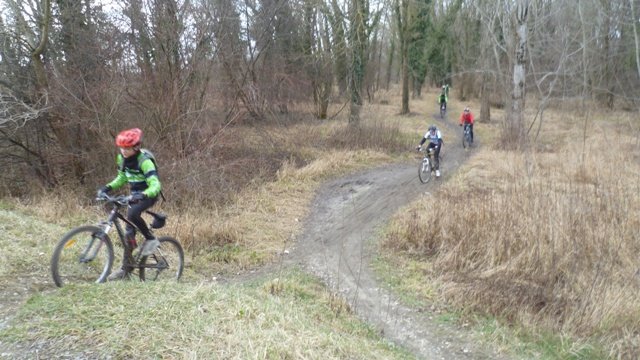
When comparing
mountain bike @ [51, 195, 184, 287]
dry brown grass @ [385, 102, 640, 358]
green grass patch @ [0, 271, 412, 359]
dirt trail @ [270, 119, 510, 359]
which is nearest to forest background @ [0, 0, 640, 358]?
dry brown grass @ [385, 102, 640, 358]

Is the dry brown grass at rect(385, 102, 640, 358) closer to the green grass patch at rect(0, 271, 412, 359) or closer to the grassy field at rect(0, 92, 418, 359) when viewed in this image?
the grassy field at rect(0, 92, 418, 359)

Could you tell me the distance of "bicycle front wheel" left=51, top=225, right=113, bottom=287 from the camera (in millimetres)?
4453

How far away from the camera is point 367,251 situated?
7781 millimetres

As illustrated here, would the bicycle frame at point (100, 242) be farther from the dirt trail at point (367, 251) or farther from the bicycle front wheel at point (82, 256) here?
the dirt trail at point (367, 251)

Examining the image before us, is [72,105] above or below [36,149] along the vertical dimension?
above

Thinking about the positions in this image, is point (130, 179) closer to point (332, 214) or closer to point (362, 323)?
point (362, 323)

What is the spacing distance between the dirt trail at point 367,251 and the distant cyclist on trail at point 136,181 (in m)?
2.90

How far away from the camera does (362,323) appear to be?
17.7ft


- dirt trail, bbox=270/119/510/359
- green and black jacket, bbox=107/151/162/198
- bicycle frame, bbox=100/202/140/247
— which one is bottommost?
dirt trail, bbox=270/119/510/359

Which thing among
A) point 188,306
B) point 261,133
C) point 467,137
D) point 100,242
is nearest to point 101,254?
point 100,242

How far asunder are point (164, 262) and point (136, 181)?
1.19 meters

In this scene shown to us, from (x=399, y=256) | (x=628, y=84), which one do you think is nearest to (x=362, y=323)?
(x=399, y=256)

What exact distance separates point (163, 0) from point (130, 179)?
7.34 metres

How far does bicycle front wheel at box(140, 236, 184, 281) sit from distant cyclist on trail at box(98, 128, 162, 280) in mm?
246
